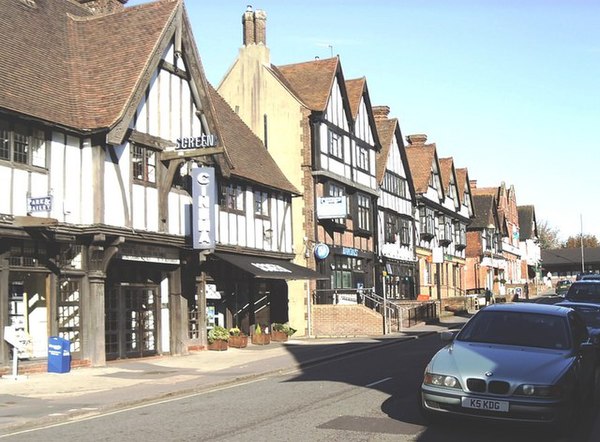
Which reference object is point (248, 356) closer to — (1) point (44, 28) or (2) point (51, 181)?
(2) point (51, 181)

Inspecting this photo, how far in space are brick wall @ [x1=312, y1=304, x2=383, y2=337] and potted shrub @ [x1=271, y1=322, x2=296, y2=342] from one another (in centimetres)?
280

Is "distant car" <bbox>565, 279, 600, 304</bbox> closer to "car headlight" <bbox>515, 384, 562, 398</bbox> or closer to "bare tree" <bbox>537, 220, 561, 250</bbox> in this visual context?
"car headlight" <bbox>515, 384, 562, 398</bbox>

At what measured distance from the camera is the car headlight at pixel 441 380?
28.3 feet

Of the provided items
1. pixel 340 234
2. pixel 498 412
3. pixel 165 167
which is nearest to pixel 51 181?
pixel 165 167

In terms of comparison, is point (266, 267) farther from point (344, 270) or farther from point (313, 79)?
point (313, 79)

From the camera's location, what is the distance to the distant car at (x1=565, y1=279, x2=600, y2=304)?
22.0 metres

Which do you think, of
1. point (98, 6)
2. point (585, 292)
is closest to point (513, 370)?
point (585, 292)

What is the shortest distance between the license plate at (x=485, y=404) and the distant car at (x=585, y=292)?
14893mm

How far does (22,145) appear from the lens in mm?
17062

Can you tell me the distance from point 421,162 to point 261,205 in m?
24.8

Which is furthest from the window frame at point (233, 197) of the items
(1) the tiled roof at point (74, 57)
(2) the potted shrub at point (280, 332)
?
(1) the tiled roof at point (74, 57)

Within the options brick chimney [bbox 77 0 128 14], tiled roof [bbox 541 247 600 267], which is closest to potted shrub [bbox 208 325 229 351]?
brick chimney [bbox 77 0 128 14]

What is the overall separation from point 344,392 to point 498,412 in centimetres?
489

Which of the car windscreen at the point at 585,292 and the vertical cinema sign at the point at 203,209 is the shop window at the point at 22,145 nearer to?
the vertical cinema sign at the point at 203,209
